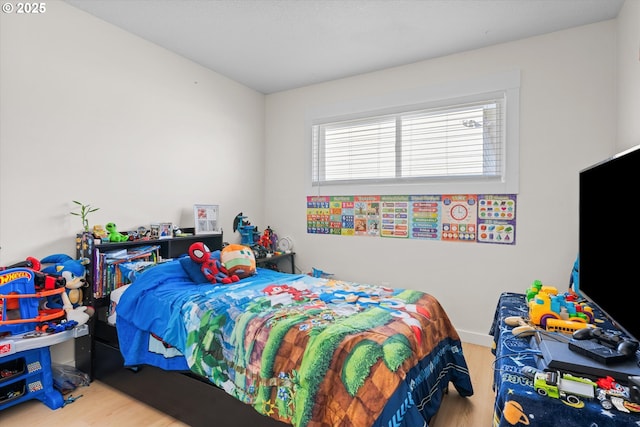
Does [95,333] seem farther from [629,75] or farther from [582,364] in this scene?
[629,75]

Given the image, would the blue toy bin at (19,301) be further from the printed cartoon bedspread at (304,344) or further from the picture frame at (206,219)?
the picture frame at (206,219)

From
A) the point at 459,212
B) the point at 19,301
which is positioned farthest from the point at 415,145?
the point at 19,301

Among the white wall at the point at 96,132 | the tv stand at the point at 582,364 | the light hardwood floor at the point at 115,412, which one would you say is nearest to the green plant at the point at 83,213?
the white wall at the point at 96,132

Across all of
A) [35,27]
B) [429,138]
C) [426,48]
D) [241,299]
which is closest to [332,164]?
[429,138]

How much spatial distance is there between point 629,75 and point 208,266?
3.17 m

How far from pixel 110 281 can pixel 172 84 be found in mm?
1818

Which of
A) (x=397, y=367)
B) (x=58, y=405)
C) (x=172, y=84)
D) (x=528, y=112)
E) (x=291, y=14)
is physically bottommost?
(x=58, y=405)

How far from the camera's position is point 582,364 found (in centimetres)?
106

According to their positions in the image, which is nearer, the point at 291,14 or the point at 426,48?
the point at 291,14

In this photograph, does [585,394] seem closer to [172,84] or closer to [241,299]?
[241,299]

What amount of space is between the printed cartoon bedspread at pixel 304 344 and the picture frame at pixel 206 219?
2.45 ft

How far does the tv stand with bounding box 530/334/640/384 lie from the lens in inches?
40.7

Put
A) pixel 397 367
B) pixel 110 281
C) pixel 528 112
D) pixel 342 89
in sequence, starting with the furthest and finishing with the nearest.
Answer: pixel 342 89 < pixel 528 112 < pixel 110 281 < pixel 397 367

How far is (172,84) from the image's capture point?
3.08m
